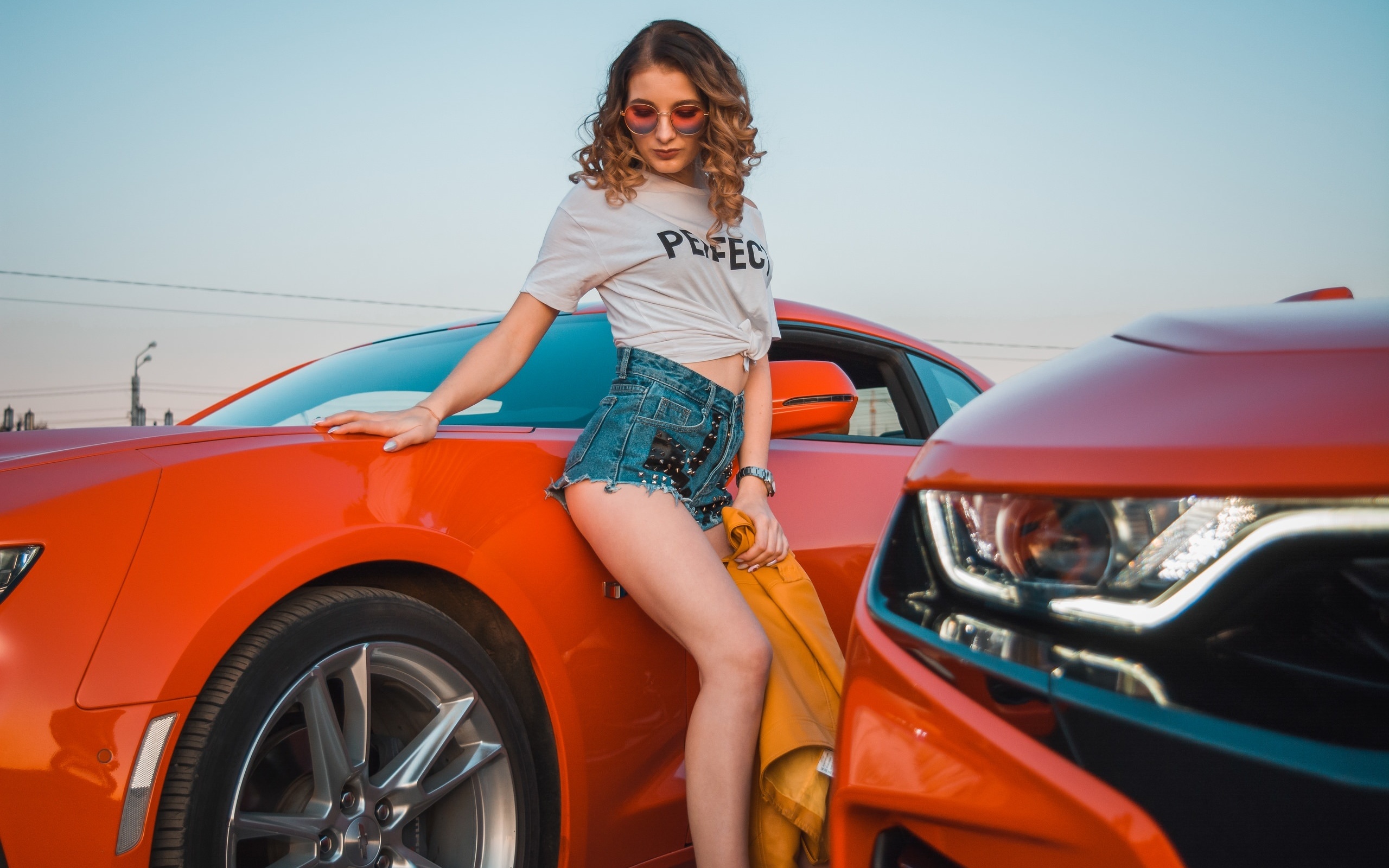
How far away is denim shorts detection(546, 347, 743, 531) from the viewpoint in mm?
1947

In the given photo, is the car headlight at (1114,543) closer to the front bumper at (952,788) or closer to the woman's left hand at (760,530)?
the front bumper at (952,788)

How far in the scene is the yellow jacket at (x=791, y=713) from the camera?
6.08 ft

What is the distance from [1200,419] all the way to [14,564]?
1433 mm

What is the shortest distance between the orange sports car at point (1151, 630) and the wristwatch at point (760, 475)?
1059 millimetres

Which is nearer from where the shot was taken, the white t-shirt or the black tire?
the black tire

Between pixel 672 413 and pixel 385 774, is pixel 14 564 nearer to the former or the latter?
pixel 385 774

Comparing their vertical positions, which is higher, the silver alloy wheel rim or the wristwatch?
the wristwatch

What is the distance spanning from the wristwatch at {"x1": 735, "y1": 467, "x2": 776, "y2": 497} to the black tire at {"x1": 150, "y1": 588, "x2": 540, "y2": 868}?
0.70 m

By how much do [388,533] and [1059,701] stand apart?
1155 mm

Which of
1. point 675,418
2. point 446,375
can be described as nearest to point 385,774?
point 675,418

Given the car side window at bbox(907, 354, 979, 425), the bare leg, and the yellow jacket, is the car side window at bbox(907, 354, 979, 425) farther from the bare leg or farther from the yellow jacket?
the bare leg

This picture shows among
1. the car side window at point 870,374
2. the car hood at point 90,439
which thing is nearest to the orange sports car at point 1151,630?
the car hood at point 90,439

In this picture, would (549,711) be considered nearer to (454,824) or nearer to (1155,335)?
(454,824)

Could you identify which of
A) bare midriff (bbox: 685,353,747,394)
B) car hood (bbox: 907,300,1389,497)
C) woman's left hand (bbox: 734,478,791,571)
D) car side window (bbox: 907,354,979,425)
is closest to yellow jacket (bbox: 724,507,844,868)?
woman's left hand (bbox: 734,478,791,571)
